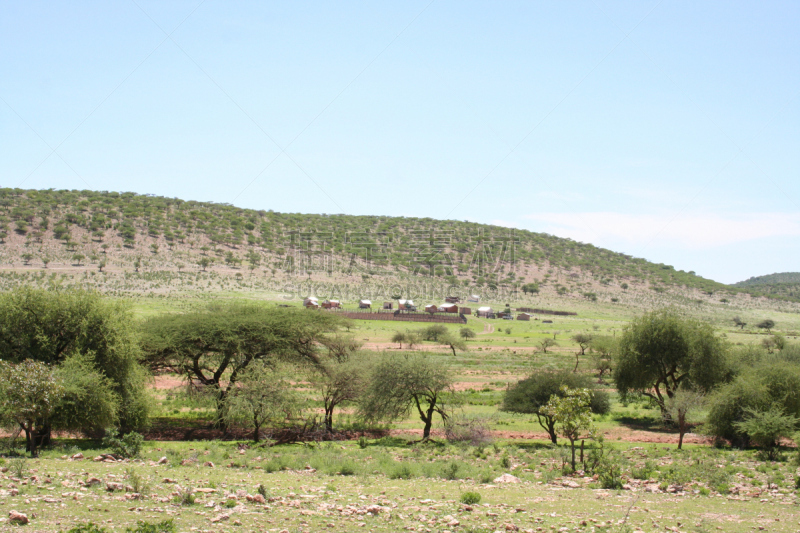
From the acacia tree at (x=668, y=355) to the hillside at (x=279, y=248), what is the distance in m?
87.9

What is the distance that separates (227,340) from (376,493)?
1841 cm

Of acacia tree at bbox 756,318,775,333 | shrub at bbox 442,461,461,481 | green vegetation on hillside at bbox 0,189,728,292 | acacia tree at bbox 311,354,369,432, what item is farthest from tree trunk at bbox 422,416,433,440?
acacia tree at bbox 756,318,775,333

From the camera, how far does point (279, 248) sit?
144500 mm

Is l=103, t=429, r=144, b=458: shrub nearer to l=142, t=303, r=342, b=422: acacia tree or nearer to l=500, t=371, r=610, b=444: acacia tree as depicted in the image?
l=142, t=303, r=342, b=422: acacia tree

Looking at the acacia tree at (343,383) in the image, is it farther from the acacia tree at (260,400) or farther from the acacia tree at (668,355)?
the acacia tree at (668,355)

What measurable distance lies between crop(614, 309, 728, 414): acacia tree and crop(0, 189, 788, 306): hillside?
8789cm

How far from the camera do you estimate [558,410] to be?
22.4 metres

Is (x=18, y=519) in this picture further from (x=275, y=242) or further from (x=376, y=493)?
(x=275, y=242)

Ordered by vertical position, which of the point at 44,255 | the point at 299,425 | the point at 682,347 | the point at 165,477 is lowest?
the point at 299,425

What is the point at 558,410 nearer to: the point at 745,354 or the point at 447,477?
the point at 447,477

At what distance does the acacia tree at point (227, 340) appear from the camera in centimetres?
3161

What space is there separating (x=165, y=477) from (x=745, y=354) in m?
42.9

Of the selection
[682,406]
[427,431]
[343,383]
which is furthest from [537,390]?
[343,383]

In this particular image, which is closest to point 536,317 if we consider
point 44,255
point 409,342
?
point 409,342
